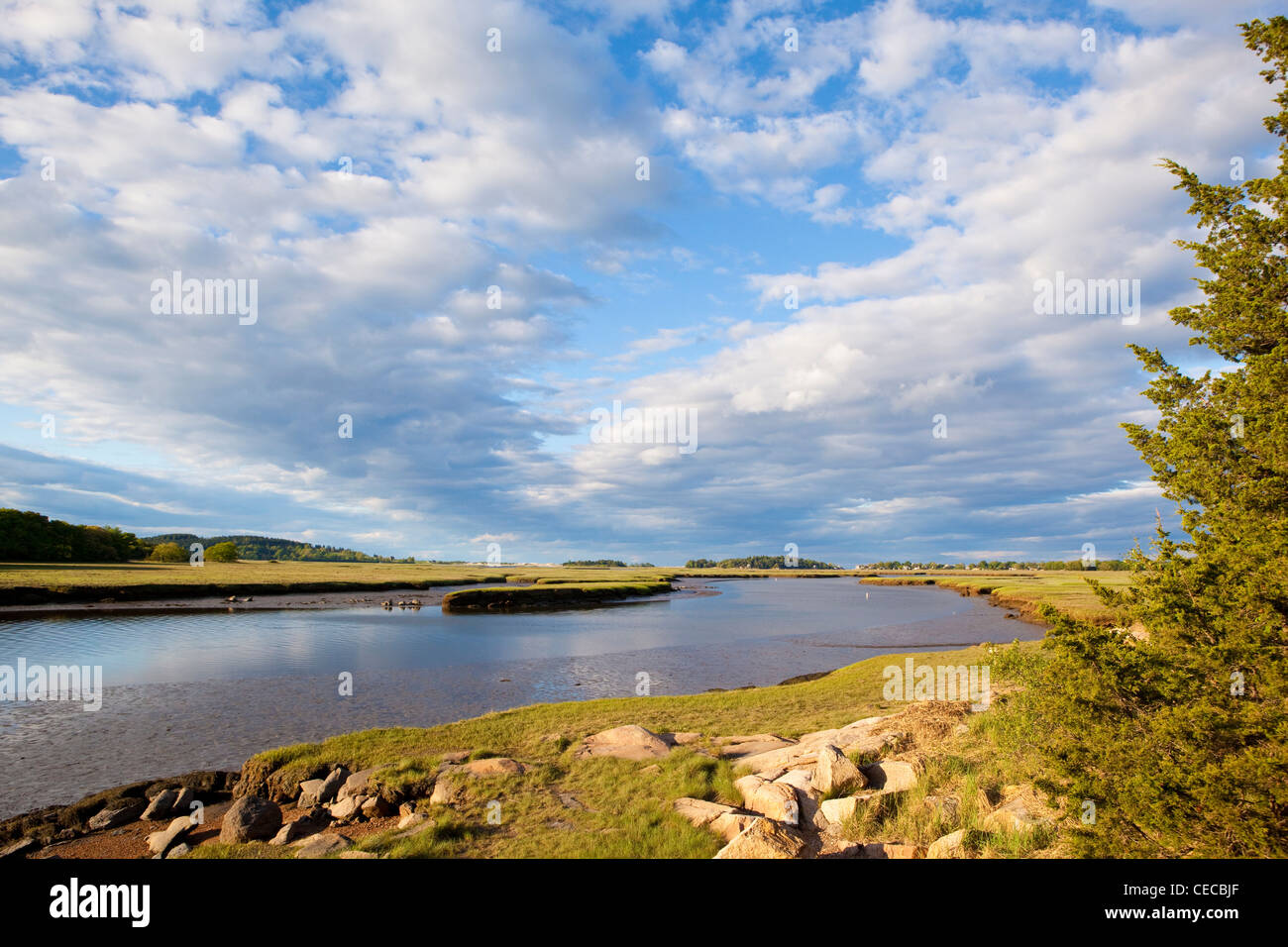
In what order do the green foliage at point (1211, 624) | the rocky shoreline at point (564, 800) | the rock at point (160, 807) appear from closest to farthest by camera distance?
the green foliage at point (1211, 624) → the rocky shoreline at point (564, 800) → the rock at point (160, 807)

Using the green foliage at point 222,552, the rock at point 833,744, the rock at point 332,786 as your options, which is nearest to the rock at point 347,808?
the rock at point 332,786

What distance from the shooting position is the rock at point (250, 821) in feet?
42.1

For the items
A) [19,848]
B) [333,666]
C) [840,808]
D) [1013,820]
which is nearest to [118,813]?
[19,848]

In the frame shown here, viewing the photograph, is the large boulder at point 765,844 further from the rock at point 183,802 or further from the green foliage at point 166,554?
the green foliage at point 166,554

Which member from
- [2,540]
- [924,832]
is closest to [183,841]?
[924,832]

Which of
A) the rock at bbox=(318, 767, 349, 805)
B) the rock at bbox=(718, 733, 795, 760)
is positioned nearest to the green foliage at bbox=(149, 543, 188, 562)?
the rock at bbox=(318, 767, 349, 805)

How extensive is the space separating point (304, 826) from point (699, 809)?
9121mm

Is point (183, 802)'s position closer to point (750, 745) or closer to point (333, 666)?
point (750, 745)

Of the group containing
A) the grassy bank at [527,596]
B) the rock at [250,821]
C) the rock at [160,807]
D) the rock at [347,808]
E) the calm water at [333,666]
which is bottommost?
the grassy bank at [527,596]

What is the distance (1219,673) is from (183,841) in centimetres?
1952

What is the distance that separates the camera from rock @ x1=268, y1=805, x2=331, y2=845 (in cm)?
1260

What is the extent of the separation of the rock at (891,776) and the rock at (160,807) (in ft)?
57.7

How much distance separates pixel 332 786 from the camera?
609 inches

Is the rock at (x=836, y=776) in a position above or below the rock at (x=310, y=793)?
above
